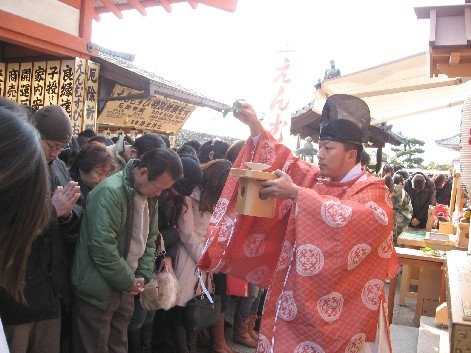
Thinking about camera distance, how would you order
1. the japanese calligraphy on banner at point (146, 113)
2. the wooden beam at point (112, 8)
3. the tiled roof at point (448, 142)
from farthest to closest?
the tiled roof at point (448, 142)
the japanese calligraphy on banner at point (146, 113)
the wooden beam at point (112, 8)

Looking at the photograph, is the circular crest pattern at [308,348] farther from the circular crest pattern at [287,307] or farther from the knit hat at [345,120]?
the knit hat at [345,120]

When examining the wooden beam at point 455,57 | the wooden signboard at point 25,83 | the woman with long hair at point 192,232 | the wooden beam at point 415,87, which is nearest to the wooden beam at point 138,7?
the wooden signboard at point 25,83

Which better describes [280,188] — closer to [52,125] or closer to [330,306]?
[330,306]

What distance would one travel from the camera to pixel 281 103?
8.88 meters

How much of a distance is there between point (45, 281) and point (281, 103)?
21.5 feet

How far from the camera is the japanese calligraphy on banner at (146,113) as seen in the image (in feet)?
33.6

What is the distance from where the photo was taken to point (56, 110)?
319 centimetres

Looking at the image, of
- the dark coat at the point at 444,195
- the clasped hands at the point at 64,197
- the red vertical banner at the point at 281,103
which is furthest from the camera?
the dark coat at the point at 444,195

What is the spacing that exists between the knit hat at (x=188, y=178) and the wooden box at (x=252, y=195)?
1.75 metres

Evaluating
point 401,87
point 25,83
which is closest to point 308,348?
point 401,87

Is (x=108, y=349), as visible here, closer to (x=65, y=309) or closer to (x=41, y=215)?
(x=65, y=309)

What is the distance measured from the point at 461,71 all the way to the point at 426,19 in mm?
805

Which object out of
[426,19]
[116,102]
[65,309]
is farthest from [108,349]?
[116,102]

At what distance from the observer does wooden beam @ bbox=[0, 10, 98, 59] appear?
22.9 feet
